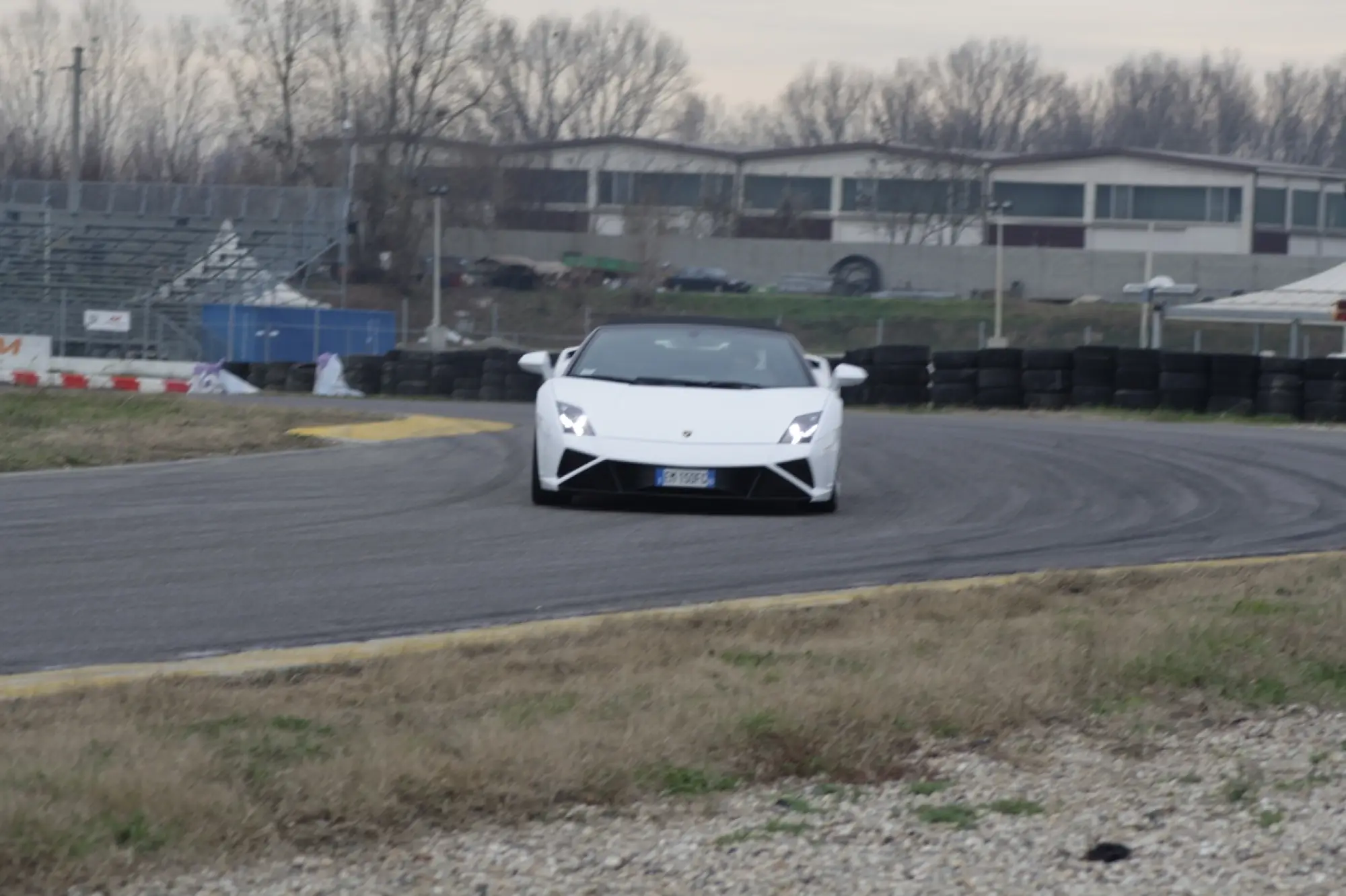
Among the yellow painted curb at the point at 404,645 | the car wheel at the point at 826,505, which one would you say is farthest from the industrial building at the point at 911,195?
the yellow painted curb at the point at 404,645

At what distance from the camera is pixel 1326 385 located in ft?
68.9

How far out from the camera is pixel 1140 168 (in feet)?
287

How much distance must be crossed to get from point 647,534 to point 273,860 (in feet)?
17.8

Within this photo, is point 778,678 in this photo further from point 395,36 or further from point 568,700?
point 395,36

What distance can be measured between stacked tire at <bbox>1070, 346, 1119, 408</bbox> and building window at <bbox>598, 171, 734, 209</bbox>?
71379mm

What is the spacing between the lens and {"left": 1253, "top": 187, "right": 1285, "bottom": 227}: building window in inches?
3447

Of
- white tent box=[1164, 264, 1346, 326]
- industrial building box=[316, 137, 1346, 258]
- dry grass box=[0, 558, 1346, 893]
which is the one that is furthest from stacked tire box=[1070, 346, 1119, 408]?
industrial building box=[316, 137, 1346, 258]

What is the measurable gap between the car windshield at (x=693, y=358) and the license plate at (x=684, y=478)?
921mm

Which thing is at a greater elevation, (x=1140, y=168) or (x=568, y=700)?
(x=1140, y=168)

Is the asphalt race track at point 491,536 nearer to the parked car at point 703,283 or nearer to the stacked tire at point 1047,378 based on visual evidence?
the stacked tire at point 1047,378

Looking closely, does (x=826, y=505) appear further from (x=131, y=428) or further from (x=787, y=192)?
(x=787, y=192)

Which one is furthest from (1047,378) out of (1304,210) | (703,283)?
(1304,210)

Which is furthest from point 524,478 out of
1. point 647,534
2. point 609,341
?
point 647,534

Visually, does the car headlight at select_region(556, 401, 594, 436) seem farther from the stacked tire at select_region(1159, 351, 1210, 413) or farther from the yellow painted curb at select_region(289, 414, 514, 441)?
the stacked tire at select_region(1159, 351, 1210, 413)
